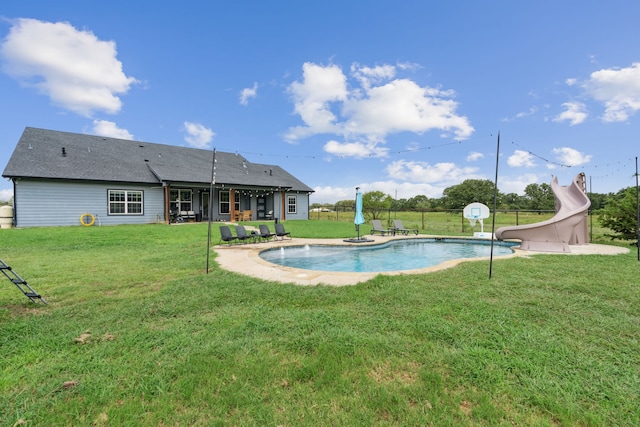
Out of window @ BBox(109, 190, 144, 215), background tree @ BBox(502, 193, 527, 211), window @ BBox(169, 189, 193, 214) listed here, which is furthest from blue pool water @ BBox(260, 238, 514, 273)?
background tree @ BBox(502, 193, 527, 211)

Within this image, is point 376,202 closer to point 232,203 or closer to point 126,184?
point 232,203

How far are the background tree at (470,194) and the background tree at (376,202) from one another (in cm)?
3387

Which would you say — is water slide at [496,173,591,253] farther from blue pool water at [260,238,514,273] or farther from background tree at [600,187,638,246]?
background tree at [600,187,638,246]

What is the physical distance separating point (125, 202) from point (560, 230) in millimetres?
21670

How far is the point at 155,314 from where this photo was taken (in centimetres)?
387

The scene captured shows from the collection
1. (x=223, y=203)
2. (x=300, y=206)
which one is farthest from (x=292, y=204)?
(x=223, y=203)

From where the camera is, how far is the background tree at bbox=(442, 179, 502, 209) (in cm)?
5572

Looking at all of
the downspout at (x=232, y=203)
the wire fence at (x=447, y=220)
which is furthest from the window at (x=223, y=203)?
the wire fence at (x=447, y=220)

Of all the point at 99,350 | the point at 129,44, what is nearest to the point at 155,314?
the point at 99,350

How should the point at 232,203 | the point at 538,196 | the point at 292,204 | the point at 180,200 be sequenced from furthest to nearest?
the point at 538,196 < the point at 292,204 < the point at 232,203 < the point at 180,200

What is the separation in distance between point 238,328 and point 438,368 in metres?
2.14

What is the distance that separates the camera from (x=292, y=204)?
25.0 metres

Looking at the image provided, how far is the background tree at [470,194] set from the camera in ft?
183

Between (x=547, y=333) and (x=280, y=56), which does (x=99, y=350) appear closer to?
(x=547, y=333)
